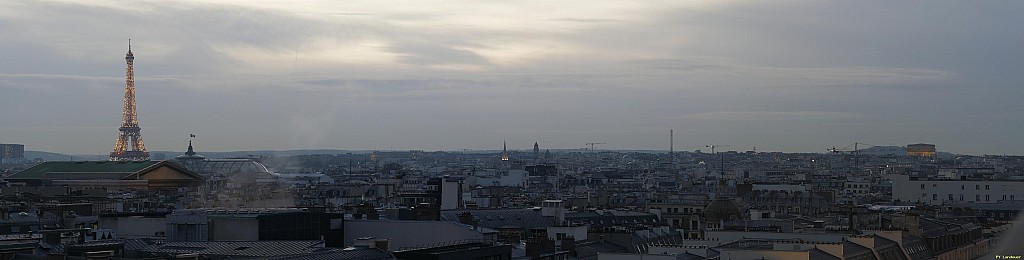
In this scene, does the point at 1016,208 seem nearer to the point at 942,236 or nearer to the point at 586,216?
the point at 586,216

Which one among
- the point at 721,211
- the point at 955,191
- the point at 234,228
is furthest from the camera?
the point at 955,191

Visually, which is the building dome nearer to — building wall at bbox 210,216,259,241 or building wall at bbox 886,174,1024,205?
building wall at bbox 210,216,259,241

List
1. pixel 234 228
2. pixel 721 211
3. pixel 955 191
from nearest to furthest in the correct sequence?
pixel 234 228 < pixel 721 211 < pixel 955 191

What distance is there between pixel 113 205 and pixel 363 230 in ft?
156

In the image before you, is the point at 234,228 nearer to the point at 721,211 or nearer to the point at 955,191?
the point at 721,211

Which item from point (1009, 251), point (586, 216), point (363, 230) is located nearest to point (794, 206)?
point (586, 216)

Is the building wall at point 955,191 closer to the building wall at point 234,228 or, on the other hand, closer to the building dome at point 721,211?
the building dome at point 721,211

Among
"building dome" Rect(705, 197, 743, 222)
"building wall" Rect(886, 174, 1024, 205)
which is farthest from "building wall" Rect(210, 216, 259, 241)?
"building wall" Rect(886, 174, 1024, 205)

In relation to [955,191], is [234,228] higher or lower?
lower

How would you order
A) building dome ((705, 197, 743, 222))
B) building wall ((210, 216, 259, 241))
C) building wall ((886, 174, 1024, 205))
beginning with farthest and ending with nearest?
building wall ((886, 174, 1024, 205)), building dome ((705, 197, 743, 222)), building wall ((210, 216, 259, 241))

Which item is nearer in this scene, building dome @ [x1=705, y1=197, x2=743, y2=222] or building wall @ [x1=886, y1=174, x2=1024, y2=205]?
building dome @ [x1=705, y1=197, x2=743, y2=222]

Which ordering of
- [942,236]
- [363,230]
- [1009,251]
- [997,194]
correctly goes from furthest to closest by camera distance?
[997,194]
[942,236]
[363,230]
[1009,251]

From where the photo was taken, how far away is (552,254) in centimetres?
4938

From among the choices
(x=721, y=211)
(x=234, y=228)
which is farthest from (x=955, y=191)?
(x=234, y=228)
